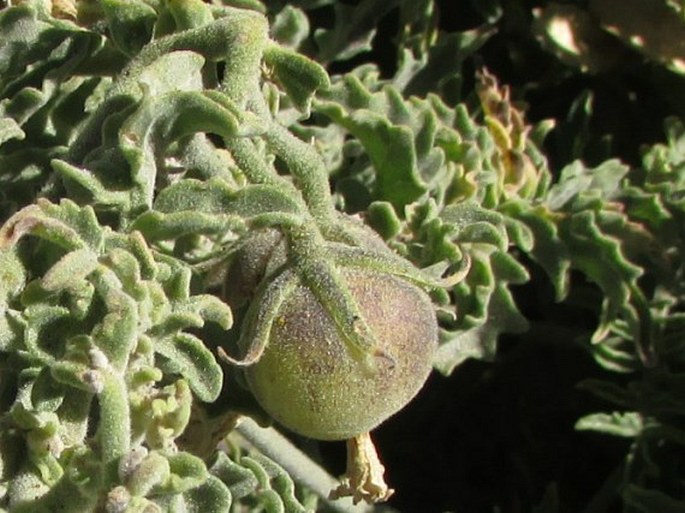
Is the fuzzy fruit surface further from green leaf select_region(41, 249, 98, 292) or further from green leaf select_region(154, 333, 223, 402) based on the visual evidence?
green leaf select_region(41, 249, 98, 292)

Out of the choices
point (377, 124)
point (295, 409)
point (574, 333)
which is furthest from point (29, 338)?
point (574, 333)

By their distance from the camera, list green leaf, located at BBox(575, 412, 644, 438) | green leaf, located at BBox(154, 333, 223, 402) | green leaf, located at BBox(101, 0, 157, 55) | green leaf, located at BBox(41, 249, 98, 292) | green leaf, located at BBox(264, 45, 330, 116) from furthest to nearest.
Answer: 1. green leaf, located at BBox(575, 412, 644, 438)
2. green leaf, located at BBox(101, 0, 157, 55)
3. green leaf, located at BBox(264, 45, 330, 116)
4. green leaf, located at BBox(154, 333, 223, 402)
5. green leaf, located at BBox(41, 249, 98, 292)

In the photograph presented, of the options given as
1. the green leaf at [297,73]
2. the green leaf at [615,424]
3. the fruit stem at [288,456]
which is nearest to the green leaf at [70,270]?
the green leaf at [297,73]

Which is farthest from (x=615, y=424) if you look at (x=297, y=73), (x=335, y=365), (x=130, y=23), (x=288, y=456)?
(x=130, y=23)

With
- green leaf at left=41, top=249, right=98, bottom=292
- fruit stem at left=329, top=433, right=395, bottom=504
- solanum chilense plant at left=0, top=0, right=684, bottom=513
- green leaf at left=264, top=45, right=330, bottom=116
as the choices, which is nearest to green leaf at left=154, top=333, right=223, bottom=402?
solanum chilense plant at left=0, top=0, right=684, bottom=513

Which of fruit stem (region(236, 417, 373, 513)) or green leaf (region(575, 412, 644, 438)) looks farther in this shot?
green leaf (region(575, 412, 644, 438))

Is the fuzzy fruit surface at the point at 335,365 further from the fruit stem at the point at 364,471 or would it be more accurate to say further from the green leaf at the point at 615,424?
the green leaf at the point at 615,424

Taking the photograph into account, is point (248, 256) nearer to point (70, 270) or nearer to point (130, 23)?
point (70, 270)

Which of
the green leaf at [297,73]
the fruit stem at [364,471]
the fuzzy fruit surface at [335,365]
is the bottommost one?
the fruit stem at [364,471]
